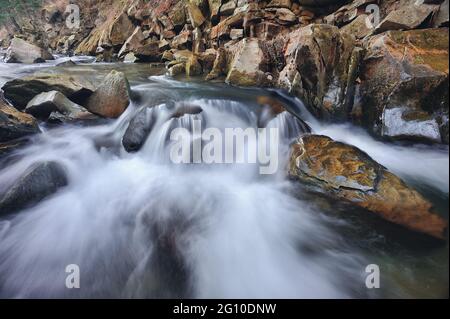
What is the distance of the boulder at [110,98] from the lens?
6.66m

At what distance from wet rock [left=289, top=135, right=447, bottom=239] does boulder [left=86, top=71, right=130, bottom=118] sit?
4544 mm

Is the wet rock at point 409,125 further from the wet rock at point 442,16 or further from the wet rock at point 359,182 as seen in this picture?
the wet rock at point 442,16

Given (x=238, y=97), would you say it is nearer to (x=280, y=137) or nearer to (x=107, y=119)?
(x=280, y=137)

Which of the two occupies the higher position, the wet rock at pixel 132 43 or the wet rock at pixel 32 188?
the wet rock at pixel 132 43

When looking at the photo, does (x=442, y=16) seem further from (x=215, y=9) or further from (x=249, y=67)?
(x=215, y=9)

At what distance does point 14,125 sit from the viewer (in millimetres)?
5363

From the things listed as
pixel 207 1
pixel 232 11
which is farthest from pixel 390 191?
pixel 207 1

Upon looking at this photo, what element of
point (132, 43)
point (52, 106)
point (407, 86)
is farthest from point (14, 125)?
point (132, 43)

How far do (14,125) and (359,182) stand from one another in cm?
652

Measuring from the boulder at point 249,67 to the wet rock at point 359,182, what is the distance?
4.25 m

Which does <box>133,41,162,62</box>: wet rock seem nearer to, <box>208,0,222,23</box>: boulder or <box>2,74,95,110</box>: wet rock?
<box>208,0,222,23</box>: boulder

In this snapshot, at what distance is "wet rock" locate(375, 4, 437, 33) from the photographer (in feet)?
19.2

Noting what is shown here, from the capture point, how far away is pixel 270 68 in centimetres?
884

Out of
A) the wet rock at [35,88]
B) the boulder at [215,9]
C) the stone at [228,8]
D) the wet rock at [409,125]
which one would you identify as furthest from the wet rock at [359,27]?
the wet rock at [35,88]
